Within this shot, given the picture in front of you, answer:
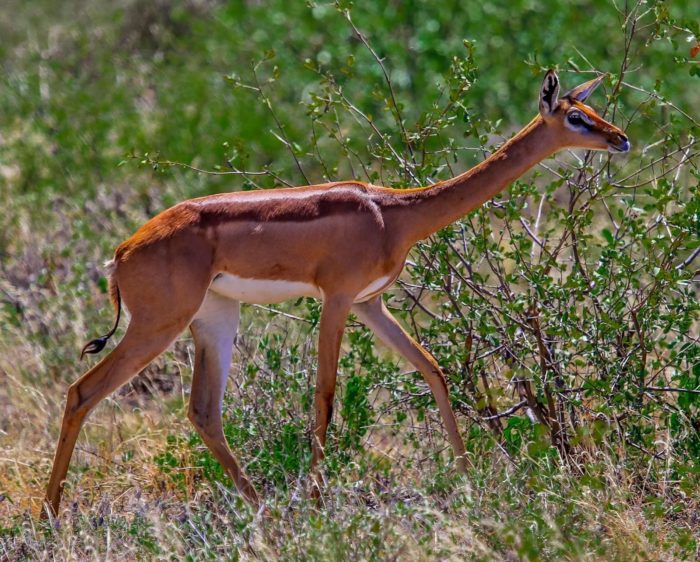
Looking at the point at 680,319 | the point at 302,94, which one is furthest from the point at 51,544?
the point at 302,94

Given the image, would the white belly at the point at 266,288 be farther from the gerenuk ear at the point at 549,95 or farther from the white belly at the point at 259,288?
→ the gerenuk ear at the point at 549,95

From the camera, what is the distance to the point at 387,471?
6.44m

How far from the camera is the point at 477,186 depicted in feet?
20.4

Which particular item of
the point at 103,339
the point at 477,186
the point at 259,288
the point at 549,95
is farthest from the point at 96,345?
the point at 549,95

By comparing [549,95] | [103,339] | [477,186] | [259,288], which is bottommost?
[103,339]

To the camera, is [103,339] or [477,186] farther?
[103,339]

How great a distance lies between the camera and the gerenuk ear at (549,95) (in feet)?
20.1

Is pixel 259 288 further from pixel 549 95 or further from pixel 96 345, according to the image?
pixel 549 95

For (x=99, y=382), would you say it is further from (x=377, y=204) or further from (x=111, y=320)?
(x=111, y=320)

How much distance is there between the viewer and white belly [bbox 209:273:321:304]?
6.21 meters

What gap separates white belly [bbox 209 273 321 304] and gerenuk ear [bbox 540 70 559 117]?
1329 mm

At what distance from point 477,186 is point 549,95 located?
20.6 inches

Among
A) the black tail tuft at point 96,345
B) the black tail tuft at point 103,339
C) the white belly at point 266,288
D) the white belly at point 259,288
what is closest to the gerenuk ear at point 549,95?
the white belly at point 266,288

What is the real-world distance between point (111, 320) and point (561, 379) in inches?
143
